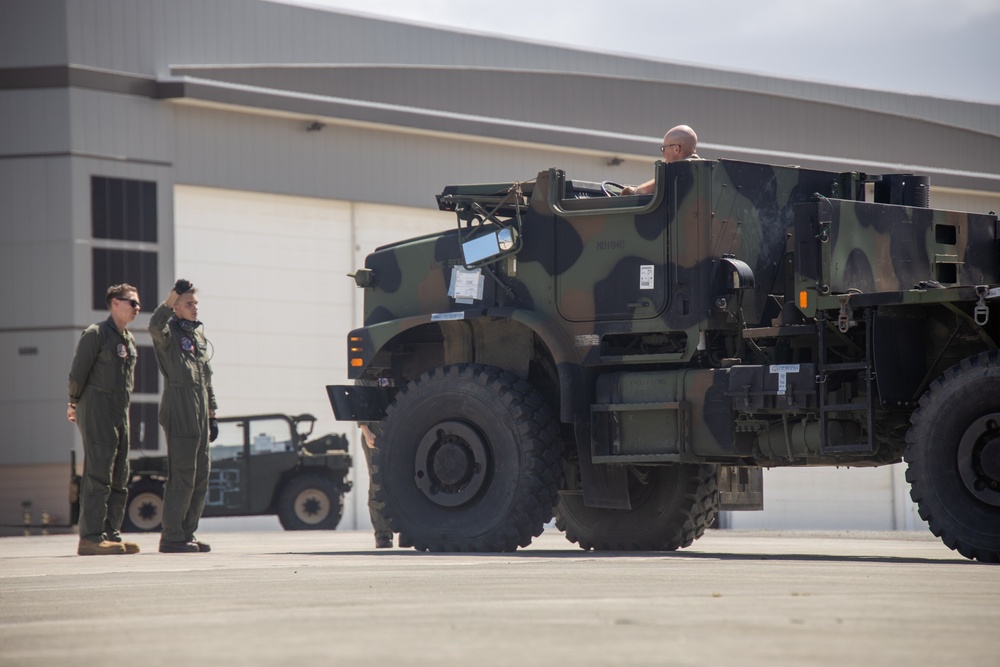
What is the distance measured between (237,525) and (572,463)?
13.2 metres

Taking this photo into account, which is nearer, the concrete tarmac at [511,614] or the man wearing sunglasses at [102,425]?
the concrete tarmac at [511,614]

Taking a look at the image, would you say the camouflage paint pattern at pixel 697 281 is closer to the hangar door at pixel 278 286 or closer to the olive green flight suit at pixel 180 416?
the olive green flight suit at pixel 180 416

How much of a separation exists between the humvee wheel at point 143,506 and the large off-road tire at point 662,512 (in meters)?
10.0

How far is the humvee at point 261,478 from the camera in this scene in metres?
20.1

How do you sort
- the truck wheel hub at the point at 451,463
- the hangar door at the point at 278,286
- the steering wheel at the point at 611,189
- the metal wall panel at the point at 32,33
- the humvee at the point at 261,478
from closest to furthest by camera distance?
1. the truck wheel hub at the point at 451,463
2. the steering wheel at the point at 611,189
3. the humvee at the point at 261,478
4. the metal wall panel at the point at 32,33
5. the hangar door at the point at 278,286

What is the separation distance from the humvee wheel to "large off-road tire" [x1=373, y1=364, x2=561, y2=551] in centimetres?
1013

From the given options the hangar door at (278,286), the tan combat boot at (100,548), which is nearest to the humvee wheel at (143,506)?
the hangar door at (278,286)

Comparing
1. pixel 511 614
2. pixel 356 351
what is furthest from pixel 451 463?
pixel 511 614

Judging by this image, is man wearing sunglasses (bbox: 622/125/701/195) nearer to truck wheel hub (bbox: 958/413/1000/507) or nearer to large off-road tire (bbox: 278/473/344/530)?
truck wheel hub (bbox: 958/413/1000/507)

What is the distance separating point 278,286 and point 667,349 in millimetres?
14686

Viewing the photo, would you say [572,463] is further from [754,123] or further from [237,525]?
[754,123]

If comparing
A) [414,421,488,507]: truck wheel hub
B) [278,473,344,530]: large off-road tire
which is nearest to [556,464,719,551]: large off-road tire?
[414,421,488,507]: truck wheel hub

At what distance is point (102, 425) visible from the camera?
11.2 meters

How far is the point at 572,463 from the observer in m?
10.7
